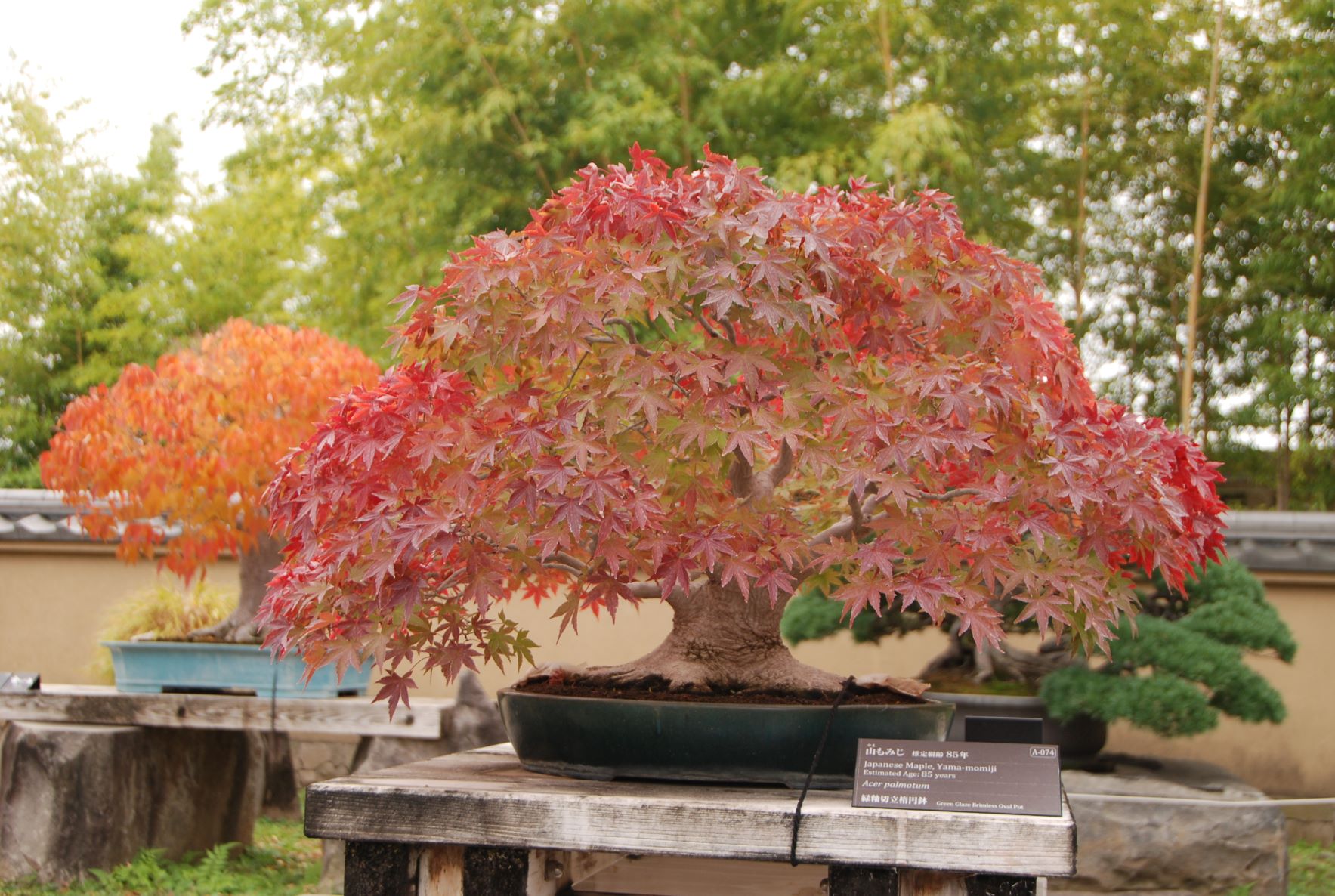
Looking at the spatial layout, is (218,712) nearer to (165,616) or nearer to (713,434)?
(165,616)

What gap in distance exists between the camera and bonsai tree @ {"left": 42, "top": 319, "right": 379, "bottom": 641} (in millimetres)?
3508

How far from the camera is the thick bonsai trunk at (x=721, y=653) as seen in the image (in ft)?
5.66

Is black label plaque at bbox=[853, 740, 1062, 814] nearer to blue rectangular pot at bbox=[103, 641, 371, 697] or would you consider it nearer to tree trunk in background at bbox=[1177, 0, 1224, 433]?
blue rectangular pot at bbox=[103, 641, 371, 697]

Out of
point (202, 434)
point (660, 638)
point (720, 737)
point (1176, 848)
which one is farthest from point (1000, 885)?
point (660, 638)

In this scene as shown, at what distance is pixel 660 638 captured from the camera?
5363 millimetres

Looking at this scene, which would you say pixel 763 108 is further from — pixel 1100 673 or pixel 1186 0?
pixel 1100 673

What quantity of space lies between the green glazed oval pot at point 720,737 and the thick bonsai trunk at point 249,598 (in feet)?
8.00

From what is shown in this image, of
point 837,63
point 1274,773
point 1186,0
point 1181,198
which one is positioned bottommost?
point 1274,773

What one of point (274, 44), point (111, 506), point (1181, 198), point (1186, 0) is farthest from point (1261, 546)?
point (274, 44)

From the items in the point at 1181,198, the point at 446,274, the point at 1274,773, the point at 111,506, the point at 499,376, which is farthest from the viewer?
the point at 1181,198

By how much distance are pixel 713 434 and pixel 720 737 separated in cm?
38

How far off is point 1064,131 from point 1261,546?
3.39 metres

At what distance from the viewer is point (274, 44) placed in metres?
9.34

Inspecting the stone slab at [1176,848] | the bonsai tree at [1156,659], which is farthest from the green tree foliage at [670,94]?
the stone slab at [1176,848]
